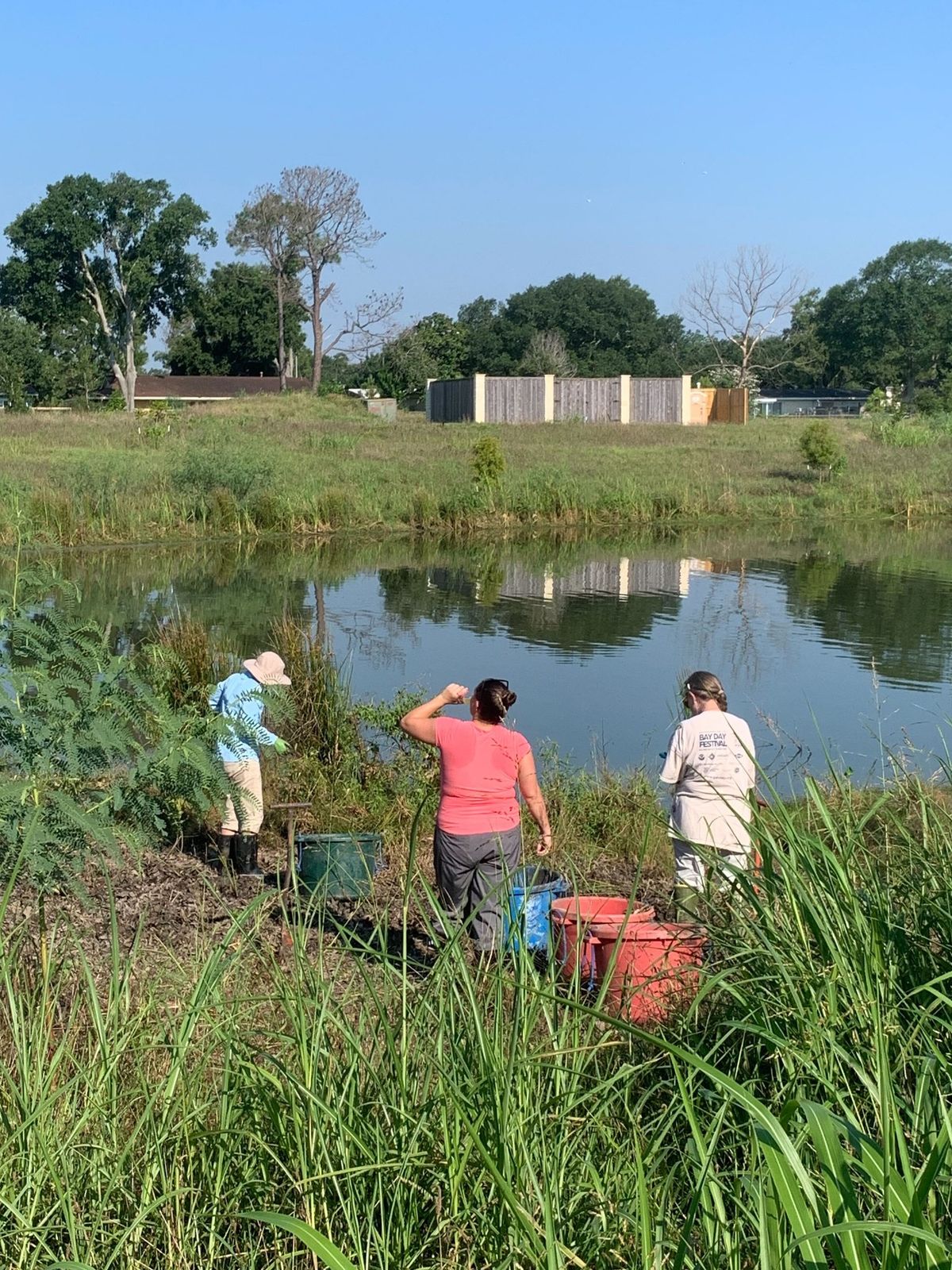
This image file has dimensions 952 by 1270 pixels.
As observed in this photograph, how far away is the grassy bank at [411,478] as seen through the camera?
28.1 m

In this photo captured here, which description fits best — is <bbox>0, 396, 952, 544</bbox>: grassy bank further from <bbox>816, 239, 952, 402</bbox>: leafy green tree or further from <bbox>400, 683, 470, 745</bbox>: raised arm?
<bbox>816, 239, 952, 402</bbox>: leafy green tree

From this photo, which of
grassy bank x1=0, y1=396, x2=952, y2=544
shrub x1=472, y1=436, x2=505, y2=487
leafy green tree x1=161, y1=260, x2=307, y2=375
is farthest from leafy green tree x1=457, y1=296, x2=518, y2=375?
shrub x1=472, y1=436, x2=505, y2=487

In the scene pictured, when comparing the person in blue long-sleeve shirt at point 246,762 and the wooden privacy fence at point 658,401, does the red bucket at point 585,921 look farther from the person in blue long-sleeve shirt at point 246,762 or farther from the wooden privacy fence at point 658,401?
the wooden privacy fence at point 658,401

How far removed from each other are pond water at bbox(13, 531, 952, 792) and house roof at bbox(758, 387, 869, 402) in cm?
5972

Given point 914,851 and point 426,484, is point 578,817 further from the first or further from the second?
point 426,484

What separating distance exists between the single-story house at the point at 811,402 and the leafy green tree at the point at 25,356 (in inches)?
1457

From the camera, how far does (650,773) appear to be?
35.4 ft

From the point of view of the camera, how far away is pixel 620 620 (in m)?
20.0

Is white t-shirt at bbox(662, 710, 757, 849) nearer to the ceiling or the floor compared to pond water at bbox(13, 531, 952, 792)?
nearer to the ceiling

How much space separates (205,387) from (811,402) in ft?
118

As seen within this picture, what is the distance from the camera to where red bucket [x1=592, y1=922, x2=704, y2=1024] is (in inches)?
136

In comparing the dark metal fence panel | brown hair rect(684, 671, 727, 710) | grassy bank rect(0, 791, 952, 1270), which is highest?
the dark metal fence panel

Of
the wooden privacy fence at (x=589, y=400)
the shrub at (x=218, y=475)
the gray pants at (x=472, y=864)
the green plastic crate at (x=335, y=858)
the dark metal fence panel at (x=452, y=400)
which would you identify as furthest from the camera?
the wooden privacy fence at (x=589, y=400)

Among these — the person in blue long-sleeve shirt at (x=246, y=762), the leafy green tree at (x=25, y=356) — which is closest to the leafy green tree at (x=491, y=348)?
the leafy green tree at (x=25, y=356)
